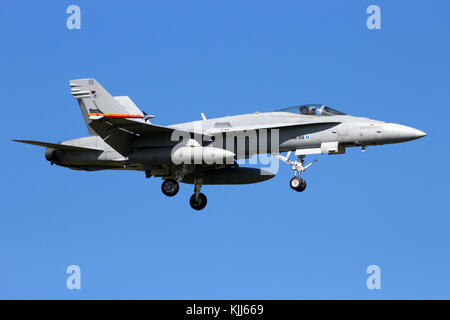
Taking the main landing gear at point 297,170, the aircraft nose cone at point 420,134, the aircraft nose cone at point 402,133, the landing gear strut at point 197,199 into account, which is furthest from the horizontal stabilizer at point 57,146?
the aircraft nose cone at point 420,134

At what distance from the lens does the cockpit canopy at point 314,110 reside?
24828mm

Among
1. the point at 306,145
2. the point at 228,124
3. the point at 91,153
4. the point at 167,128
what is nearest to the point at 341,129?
the point at 306,145

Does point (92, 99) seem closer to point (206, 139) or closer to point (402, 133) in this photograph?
point (206, 139)

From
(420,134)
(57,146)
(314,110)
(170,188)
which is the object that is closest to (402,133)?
(420,134)

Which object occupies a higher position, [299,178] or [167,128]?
[167,128]

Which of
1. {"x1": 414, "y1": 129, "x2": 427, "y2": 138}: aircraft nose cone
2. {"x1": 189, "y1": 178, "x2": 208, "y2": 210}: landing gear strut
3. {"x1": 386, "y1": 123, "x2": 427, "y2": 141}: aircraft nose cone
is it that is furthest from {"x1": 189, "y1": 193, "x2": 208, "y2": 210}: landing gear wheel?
{"x1": 414, "y1": 129, "x2": 427, "y2": 138}: aircraft nose cone

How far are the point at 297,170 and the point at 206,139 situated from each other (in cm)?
304

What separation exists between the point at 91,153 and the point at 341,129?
8.12 m

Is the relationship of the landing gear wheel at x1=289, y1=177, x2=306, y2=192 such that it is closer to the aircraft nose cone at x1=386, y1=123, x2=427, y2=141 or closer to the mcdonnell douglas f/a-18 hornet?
the mcdonnell douglas f/a-18 hornet

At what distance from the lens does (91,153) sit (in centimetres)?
2595

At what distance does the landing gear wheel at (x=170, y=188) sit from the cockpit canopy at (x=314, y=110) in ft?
14.3

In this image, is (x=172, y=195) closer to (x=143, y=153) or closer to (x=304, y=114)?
(x=143, y=153)

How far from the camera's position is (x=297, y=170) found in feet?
80.7

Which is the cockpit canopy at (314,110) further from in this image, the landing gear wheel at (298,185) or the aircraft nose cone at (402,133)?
the landing gear wheel at (298,185)
